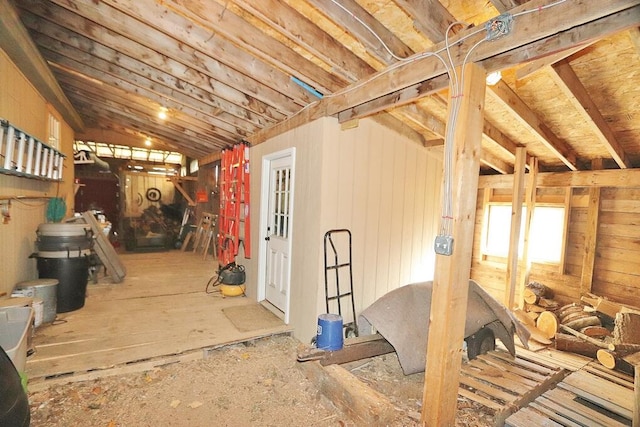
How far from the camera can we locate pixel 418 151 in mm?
3883

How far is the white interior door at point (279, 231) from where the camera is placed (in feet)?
12.3

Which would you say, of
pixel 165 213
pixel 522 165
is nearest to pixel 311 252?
pixel 522 165

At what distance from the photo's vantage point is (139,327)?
3.35m

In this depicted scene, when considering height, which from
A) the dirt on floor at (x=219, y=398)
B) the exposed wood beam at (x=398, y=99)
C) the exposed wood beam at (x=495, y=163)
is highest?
the exposed wood beam at (x=398, y=99)

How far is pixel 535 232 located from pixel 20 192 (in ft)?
22.5

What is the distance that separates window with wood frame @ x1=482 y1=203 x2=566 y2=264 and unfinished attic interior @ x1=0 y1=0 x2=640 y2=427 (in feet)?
0.10

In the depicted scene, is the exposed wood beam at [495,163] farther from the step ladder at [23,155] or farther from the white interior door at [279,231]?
the step ladder at [23,155]

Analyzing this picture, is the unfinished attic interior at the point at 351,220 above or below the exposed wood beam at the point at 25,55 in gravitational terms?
below

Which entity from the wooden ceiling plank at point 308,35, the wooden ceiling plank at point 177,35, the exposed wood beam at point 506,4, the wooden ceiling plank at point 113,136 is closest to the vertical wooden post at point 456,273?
the exposed wood beam at point 506,4

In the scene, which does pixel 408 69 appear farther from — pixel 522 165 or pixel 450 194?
pixel 522 165

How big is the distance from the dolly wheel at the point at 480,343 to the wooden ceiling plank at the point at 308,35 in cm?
286

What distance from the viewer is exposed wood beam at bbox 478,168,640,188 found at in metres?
3.47

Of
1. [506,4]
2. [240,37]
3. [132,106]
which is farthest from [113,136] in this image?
[506,4]

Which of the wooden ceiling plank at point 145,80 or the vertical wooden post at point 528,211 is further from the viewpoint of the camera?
the vertical wooden post at point 528,211
